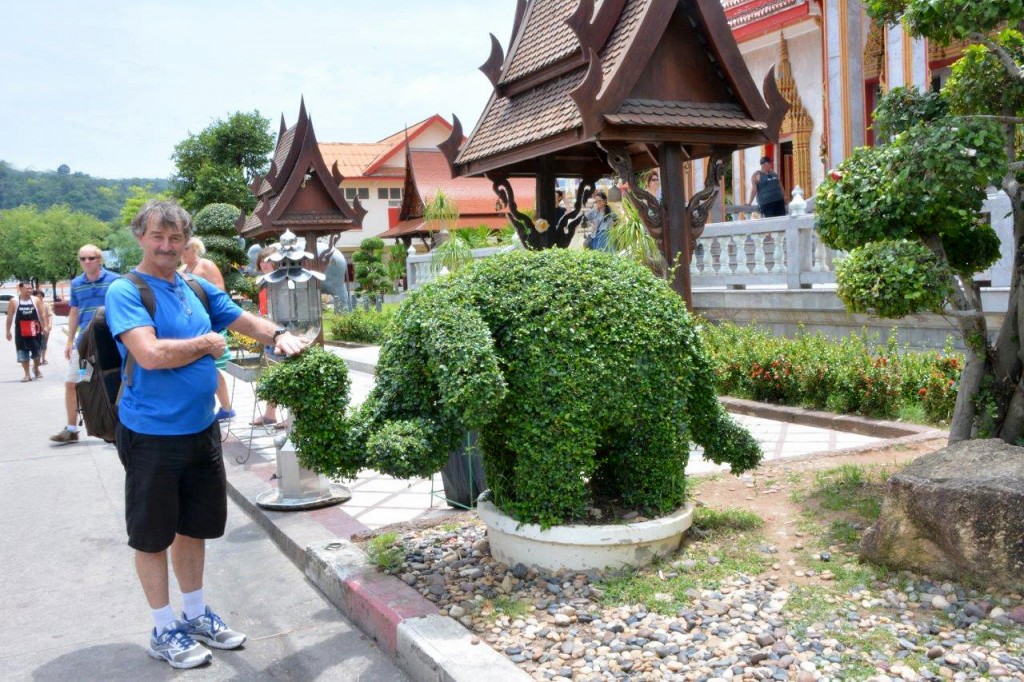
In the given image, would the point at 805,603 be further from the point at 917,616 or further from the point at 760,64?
the point at 760,64

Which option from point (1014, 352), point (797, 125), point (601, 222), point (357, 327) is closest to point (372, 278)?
point (357, 327)

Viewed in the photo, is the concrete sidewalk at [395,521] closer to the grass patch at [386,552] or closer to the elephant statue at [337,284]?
the grass patch at [386,552]

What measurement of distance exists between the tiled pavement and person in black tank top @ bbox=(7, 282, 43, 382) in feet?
33.9

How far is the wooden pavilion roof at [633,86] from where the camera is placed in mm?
6906

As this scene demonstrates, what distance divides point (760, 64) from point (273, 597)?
65.4 ft

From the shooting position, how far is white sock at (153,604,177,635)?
4.13 metres

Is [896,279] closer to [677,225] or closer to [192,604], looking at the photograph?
[677,225]

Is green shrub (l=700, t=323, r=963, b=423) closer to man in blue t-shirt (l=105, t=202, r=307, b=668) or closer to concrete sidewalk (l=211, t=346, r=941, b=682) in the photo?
concrete sidewalk (l=211, t=346, r=941, b=682)

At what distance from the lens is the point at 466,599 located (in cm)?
423

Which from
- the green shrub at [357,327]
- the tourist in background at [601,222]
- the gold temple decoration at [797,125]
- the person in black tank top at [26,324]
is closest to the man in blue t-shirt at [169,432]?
the tourist in background at [601,222]

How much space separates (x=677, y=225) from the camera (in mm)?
7879

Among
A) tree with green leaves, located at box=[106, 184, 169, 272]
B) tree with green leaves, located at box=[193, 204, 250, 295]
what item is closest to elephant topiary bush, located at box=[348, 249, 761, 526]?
tree with green leaves, located at box=[193, 204, 250, 295]

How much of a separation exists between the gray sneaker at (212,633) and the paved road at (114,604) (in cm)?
5

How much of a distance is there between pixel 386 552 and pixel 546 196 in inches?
201
